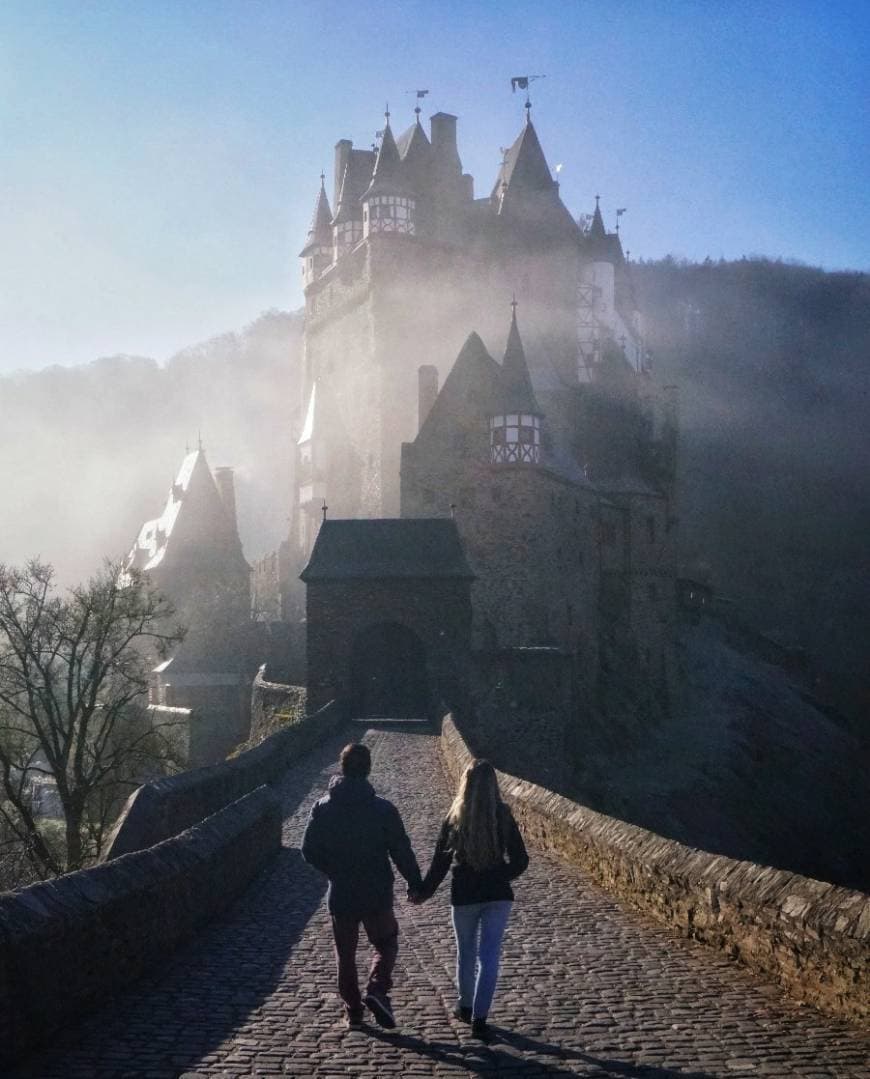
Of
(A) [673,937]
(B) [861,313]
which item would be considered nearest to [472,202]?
(A) [673,937]

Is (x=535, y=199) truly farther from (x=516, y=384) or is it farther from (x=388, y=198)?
(x=516, y=384)

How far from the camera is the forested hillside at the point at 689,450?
96562 millimetres

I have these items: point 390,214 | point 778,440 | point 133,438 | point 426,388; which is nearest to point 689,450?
point 778,440

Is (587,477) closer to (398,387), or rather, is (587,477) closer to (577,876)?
(398,387)

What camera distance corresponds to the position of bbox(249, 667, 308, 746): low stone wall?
31.5 m

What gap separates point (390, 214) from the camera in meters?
59.7

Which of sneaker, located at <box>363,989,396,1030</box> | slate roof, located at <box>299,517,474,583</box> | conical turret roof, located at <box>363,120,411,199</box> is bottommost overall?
sneaker, located at <box>363,989,396,1030</box>

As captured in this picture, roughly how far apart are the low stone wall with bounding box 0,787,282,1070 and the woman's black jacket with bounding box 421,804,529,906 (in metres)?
1.73

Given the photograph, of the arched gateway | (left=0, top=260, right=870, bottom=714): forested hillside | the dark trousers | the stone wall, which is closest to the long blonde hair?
the dark trousers

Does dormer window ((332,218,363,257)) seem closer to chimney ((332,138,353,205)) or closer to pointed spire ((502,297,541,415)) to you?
chimney ((332,138,353,205))

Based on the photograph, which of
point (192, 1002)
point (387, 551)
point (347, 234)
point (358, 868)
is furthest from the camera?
point (347, 234)

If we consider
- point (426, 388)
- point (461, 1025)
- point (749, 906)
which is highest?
point (426, 388)

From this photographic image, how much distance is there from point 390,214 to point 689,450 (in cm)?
6039

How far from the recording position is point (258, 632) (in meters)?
53.6
